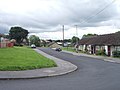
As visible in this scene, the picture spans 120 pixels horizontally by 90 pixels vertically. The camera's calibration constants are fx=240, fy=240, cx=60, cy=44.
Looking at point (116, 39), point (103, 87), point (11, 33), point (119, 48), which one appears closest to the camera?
point (103, 87)

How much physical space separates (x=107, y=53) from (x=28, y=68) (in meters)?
33.2

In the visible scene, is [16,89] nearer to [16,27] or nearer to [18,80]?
[18,80]

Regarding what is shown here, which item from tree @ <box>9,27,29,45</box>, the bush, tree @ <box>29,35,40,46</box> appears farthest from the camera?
tree @ <box>29,35,40,46</box>

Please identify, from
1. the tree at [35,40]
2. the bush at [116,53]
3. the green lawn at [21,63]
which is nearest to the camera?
the green lawn at [21,63]

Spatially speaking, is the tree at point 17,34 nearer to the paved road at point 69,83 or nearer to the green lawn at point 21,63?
the green lawn at point 21,63

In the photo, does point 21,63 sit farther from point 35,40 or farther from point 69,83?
point 35,40

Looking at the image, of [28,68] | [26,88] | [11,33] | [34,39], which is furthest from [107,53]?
[34,39]

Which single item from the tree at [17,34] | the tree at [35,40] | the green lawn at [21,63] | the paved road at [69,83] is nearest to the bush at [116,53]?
the green lawn at [21,63]

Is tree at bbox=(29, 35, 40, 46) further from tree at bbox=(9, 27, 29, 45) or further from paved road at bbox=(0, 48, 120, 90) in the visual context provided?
paved road at bbox=(0, 48, 120, 90)

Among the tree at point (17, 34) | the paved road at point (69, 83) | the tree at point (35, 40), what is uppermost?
the tree at point (17, 34)

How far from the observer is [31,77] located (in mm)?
13555

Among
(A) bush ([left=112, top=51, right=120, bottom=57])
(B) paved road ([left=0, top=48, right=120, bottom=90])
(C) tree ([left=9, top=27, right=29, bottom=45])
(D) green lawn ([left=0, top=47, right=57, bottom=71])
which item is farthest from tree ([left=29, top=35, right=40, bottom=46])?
(B) paved road ([left=0, top=48, right=120, bottom=90])

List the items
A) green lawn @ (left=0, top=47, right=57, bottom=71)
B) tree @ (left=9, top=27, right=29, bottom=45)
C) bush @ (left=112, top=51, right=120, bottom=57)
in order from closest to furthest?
1. green lawn @ (left=0, top=47, right=57, bottom=71)
2. bush @ (left=112, top=51, right=120, bottom=57)
3. tree @ (left=9, top=27, right=29, bottom=45)

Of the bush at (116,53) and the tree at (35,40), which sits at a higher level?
the tree at (35,40)
